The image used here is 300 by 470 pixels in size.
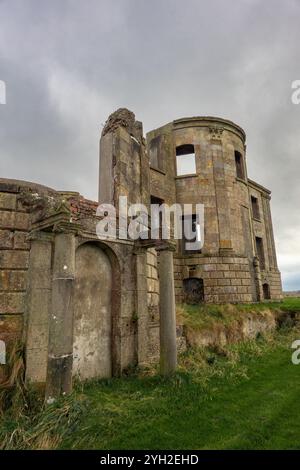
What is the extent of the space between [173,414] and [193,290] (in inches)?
399

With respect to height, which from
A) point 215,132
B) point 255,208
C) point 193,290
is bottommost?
point 193,290

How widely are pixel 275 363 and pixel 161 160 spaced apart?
432 inches

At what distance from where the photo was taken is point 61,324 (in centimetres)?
466

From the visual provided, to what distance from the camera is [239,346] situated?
9805mm

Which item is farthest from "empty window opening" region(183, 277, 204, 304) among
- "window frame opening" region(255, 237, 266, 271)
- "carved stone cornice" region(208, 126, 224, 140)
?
"carved stone cornice" region(208, 126, 224, 140)

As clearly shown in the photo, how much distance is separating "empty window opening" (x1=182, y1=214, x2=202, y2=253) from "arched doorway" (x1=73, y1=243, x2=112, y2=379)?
860 centimetres

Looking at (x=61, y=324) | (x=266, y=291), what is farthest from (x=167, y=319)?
(x=266, y=291)

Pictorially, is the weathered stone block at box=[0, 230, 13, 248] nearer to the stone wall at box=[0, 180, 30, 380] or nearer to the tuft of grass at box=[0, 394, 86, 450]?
the stone wall at box=[0, 180, 30, 380]

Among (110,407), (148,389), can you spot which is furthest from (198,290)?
(110,407)

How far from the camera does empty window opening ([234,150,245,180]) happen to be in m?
17.2

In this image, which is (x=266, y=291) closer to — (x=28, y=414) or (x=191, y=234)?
(x=191, y=234)
